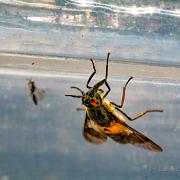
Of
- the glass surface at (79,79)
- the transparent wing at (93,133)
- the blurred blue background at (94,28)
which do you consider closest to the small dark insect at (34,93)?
the glass surface at (79,79)

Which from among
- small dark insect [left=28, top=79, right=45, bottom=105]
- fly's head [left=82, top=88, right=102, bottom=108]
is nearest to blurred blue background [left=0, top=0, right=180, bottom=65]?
small dark insect [left=28, top=79, right=45, bottom=105]

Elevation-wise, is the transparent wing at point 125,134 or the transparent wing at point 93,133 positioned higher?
the transparent wing at point 125,134

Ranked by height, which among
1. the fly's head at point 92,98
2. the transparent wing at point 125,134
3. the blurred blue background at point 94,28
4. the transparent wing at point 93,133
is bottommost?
the transparent wing at point 93,133

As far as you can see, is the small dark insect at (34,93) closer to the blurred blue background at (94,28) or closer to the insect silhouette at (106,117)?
the blurred blue background at (94,28)

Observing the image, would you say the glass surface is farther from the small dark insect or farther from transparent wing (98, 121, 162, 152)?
transparent wing (98, 121, 162, 152)

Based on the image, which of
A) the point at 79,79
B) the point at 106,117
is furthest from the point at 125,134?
the point at 79,79

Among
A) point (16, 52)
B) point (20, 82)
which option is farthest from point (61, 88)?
point (16, 52)

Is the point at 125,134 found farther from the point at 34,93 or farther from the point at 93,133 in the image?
the point at 34,93
